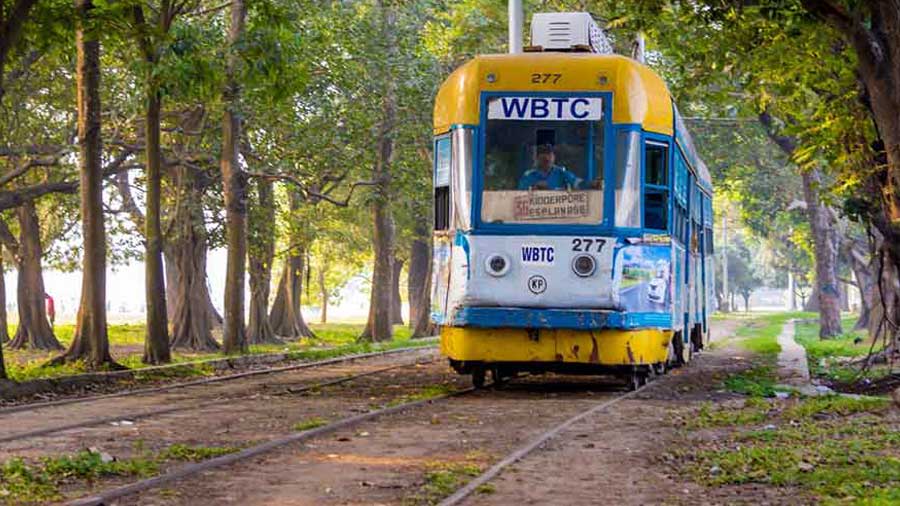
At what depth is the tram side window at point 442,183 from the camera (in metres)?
17.9

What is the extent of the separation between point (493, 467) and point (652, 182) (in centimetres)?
784

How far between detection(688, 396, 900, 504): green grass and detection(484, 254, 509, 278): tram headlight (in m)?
3.18

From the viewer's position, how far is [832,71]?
→ 19672 millimetres

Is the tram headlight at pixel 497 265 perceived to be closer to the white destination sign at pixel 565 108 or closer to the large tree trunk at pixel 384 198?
A: the white destination sign at pixel 565 108

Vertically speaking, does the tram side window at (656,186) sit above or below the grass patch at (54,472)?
above

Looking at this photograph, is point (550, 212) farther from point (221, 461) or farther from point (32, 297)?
point (32, 297)

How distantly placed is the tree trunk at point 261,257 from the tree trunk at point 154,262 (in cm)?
1287

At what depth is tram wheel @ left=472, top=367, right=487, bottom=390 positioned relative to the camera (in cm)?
1934

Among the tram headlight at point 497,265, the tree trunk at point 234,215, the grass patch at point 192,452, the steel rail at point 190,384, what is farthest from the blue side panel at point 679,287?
the tree trunk at point 234,215

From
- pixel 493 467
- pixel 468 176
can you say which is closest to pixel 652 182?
pixel 468 176

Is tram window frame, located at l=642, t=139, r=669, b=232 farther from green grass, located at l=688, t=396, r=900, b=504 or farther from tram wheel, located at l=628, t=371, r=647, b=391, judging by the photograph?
green grass, located at l=688, t=396, r=900, b=504

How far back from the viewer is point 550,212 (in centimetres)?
1736

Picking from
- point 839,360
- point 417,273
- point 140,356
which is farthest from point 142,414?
point 417,273

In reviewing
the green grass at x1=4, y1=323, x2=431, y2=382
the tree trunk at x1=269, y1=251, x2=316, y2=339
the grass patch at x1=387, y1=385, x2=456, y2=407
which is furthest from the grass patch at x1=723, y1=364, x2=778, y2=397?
the tree trunk at x1=269, y1=251, x2=316, y2=339
